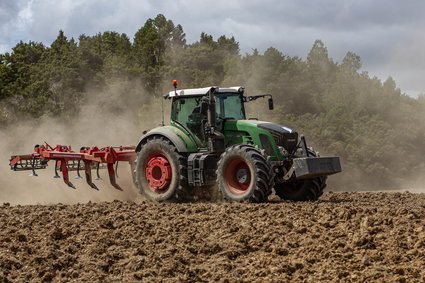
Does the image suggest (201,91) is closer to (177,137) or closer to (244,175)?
(177,137)

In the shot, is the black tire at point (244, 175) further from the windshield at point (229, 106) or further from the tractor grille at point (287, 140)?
the windshield at point (229, 106)

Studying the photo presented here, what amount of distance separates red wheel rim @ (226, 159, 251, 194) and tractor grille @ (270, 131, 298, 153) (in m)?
0.84

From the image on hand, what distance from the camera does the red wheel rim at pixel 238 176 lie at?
37.5 ft

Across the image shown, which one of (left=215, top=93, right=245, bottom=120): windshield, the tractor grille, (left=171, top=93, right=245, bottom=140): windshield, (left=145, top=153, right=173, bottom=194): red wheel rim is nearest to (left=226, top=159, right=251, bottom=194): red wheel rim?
the tractor grille

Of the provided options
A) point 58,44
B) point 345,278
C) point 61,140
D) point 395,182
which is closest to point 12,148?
point 61,140

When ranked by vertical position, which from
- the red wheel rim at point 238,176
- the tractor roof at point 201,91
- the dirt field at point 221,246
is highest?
the tractor roof at point 201,91

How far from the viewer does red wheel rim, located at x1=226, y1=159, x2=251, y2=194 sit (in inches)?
450

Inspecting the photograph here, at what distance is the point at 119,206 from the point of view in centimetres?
1153

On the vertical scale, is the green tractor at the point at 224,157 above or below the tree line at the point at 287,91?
below

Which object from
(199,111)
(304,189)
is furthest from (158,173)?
(304,189)

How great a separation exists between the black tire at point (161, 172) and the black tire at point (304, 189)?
2.08m

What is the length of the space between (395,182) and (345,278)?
2200cm

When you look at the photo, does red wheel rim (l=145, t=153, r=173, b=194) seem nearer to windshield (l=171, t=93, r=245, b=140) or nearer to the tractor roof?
windshield (l=171, t=93, r=245, b=140)

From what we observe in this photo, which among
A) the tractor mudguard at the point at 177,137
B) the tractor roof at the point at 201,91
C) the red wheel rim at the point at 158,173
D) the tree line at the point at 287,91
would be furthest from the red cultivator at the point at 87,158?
the tree line at the point at 287,91
